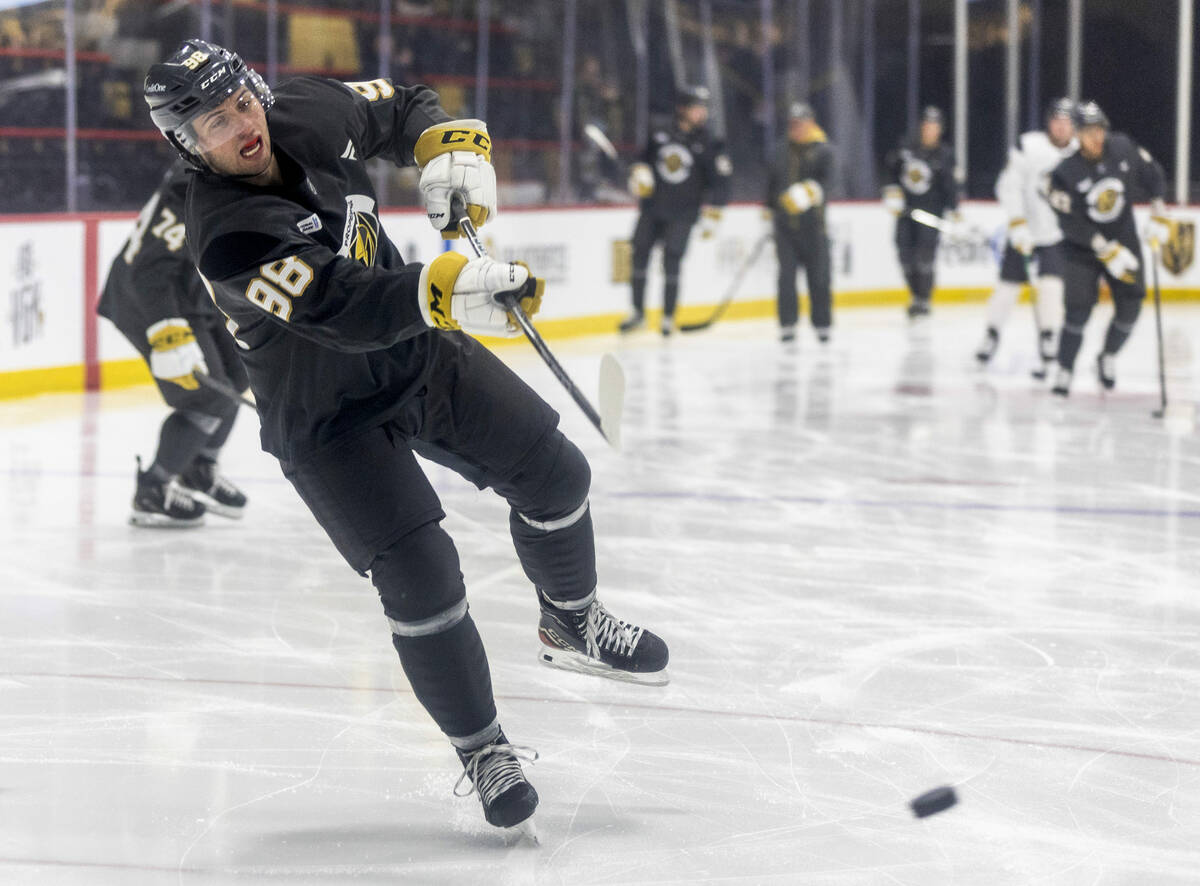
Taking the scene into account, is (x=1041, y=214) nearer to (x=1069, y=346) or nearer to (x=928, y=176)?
(x=1069, y=346)

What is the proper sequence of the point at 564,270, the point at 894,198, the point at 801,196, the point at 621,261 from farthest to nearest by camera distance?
the point at 894,198 < the point at 621,261 < the point at 564,270 < the point at 801,196

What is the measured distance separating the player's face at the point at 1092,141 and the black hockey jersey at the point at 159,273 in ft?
12.5

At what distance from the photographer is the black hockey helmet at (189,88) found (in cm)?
207

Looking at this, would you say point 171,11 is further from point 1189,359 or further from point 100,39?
point 1189,359

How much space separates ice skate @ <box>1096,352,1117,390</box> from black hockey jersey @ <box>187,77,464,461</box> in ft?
16.6

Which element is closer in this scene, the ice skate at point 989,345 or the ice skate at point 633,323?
the ice skate at point 989,345

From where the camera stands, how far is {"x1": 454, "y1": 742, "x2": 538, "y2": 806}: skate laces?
223 cm

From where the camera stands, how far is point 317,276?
6.62ft

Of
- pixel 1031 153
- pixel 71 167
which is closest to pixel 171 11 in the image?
pixel 71 167

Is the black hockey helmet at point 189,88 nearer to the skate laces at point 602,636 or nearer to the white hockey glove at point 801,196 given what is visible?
the skate laces at point 602,636

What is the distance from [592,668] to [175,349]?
1888 millimetres

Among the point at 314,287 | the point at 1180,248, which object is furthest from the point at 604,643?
the point at 1180,248

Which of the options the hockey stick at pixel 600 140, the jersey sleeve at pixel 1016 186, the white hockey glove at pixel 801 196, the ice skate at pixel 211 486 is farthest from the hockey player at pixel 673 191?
the ice skate at pixel 211 486

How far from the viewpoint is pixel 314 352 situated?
7.26 ft
